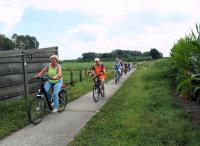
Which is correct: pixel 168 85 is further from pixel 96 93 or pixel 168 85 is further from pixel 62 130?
pixel 62 130

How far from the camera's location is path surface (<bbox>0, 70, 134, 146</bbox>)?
745 centimetres

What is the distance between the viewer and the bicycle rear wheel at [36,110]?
9174 mm

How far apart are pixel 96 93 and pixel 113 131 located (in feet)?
19.0

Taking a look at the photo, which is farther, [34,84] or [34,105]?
[34,84]

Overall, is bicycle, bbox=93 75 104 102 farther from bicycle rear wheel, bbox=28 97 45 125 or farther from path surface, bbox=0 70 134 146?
bicycle rear wheel, bbox=28 97 45 125

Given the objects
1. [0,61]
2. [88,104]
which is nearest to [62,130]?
[88,104]

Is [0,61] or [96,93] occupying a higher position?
[0,61]

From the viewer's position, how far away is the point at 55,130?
847 cm

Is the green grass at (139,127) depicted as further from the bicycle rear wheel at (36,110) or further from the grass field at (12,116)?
the grass field at (12,116)

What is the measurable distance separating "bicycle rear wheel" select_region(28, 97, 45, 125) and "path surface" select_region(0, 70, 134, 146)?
0.53 ft

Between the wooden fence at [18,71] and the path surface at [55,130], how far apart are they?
2.54 m

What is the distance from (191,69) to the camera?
13.0 meters

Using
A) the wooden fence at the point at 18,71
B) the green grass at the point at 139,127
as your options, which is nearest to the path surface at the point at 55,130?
the green grass at the point at 139,127

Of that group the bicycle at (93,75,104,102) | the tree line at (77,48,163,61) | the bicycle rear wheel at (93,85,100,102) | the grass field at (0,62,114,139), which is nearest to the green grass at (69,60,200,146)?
the bicycle rear wheel at (93,85,100,102)
